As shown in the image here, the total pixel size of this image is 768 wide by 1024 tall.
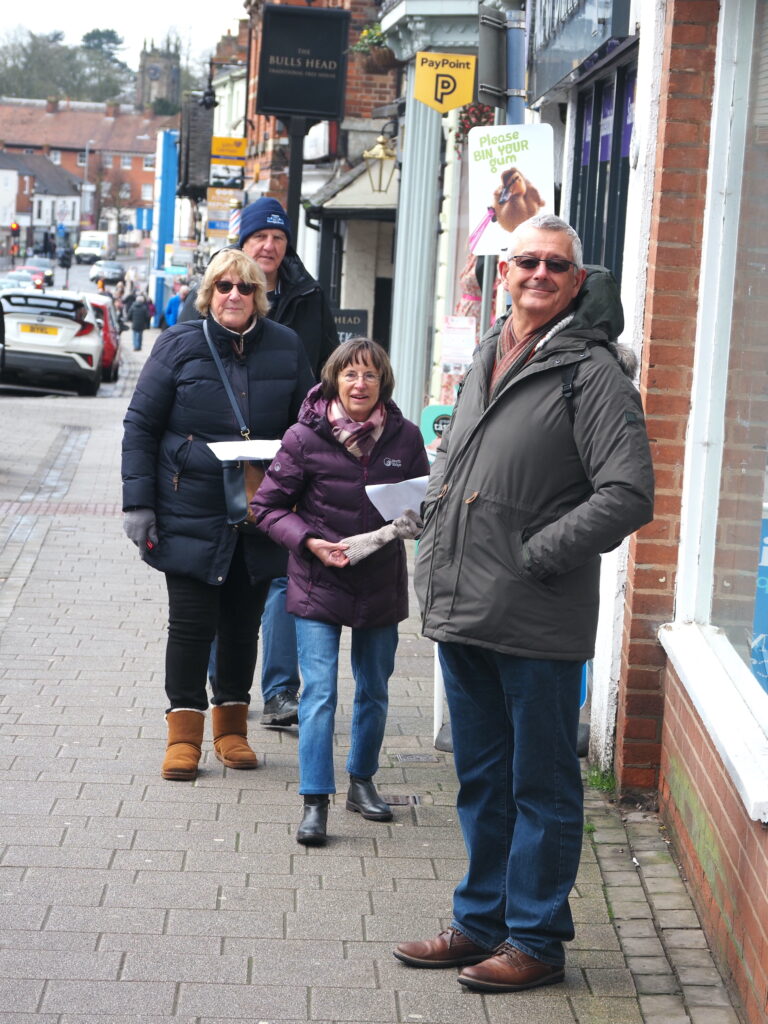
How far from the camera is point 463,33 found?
14.5 m

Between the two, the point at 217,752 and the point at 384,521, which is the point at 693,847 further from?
the point at 217,752

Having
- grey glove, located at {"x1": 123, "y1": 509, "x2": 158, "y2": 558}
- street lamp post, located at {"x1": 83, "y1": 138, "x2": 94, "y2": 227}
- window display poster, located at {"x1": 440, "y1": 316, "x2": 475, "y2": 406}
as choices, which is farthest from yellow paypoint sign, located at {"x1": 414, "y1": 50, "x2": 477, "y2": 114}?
street lamp post, located at {"x1": 83, "y1": 138, "x2": 94, "y2": 227}

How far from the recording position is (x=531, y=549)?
12.4 feet

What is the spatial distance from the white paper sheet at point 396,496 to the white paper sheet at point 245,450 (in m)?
0.61

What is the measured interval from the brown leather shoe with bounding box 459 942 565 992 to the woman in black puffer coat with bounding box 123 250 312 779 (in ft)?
6.54

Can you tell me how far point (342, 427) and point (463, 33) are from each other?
10322mm

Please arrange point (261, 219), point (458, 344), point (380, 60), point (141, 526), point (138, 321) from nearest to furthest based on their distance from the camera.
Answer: point (141, 526), point (261, 219), point (458, 344), point (380, 60), point (138, 321)

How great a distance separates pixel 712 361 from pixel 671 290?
12.3 inches

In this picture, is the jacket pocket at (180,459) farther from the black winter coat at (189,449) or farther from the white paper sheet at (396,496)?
the white paper sheet at (396,496)

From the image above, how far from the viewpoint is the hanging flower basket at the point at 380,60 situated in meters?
16.9

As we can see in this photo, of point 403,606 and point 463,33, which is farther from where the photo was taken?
point 463,33

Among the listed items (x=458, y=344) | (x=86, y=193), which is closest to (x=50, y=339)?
(x=458, y=344)

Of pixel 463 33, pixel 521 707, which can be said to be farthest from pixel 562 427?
pixel 463 33

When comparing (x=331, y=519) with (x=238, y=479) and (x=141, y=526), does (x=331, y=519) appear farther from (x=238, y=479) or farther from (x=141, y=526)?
(x=141, y=526)
